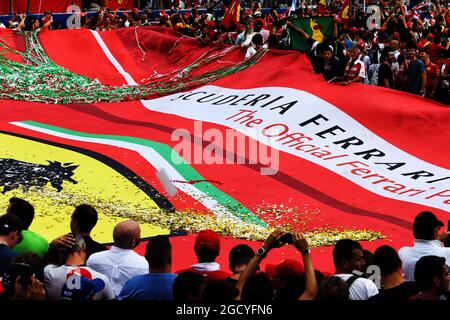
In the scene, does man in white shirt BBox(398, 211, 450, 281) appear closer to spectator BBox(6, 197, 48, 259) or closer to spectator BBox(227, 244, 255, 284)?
spectator BBox(227, 244, 255, 284)

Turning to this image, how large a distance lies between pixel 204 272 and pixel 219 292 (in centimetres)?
127

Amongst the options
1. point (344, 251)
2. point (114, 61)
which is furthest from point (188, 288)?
point (114, 61)

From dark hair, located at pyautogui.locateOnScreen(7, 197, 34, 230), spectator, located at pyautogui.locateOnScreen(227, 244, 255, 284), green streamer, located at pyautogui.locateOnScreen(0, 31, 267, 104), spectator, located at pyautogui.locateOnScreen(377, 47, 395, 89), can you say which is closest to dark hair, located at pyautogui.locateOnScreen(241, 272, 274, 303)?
spectator, located at pyautogui.locateOnScreen(227, 244, 255, 284)

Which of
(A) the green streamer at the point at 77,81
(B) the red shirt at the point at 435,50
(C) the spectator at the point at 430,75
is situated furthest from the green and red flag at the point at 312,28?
(C) the spectator at the point at 430,75

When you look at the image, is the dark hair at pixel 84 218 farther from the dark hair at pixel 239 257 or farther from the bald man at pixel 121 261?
the dark hair at pixel 239 257

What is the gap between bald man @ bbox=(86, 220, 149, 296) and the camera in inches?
239

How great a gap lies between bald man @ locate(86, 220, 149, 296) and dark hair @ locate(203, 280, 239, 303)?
4.54 ft

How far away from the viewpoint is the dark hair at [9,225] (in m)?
6.32

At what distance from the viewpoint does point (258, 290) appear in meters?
4.98

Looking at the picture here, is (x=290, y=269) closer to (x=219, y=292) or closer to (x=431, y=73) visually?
(x=219, y=292)

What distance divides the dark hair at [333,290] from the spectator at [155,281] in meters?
0.96

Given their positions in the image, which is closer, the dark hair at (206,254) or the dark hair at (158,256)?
the dark hair at (158,256)

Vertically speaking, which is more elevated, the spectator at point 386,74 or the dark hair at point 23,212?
the dark hair at point 23,212

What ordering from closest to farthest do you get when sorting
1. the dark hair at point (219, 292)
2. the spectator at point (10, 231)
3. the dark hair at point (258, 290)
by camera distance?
the dark hair at point (219, 292)
the dark hair at point (258, 290)
the spectator at point (10, 231)
